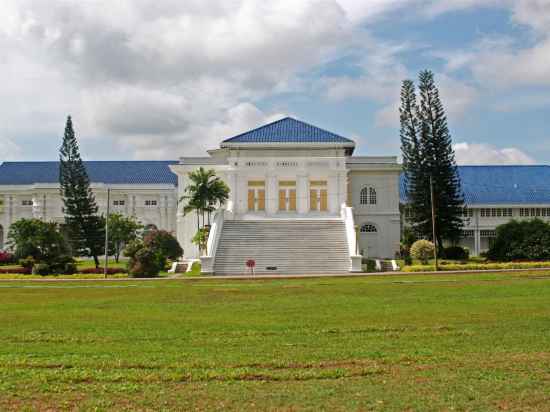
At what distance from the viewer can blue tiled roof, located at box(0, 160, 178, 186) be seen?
5753 centimetres

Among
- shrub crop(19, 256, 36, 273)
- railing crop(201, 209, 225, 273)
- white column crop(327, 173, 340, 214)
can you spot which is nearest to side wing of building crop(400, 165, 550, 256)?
white column crop(327, 173, 340, 214)

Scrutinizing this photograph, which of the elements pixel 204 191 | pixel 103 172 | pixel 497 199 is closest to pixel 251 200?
pixel 204 191

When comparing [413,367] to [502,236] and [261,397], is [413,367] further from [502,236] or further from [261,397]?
[502,236]

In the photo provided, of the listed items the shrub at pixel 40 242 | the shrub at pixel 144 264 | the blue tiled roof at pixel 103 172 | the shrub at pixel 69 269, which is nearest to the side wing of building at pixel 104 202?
the blue tiled roof at pixel 103 172

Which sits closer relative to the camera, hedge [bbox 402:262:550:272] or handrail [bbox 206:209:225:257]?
hedge [bbox 402:262:550:272]

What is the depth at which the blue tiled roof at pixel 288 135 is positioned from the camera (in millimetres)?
43500

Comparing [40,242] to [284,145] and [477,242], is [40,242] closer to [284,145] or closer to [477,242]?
[284,145]

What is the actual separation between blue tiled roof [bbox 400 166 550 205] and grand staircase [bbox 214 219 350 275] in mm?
15173

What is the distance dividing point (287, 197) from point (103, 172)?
22231 millimetres

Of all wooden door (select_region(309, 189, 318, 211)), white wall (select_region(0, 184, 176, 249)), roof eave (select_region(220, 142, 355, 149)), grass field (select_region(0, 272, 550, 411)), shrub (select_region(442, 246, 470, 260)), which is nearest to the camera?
grass field (select_region(0, 272, 550, 411))

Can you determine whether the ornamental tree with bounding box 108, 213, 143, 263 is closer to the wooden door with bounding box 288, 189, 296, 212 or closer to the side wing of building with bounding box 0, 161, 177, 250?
the side wing of building with bounding box 0, 161, 177, 250

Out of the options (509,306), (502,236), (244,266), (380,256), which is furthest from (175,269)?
(509,306)

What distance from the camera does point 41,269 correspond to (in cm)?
3372

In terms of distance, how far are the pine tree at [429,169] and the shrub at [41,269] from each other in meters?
21.7
